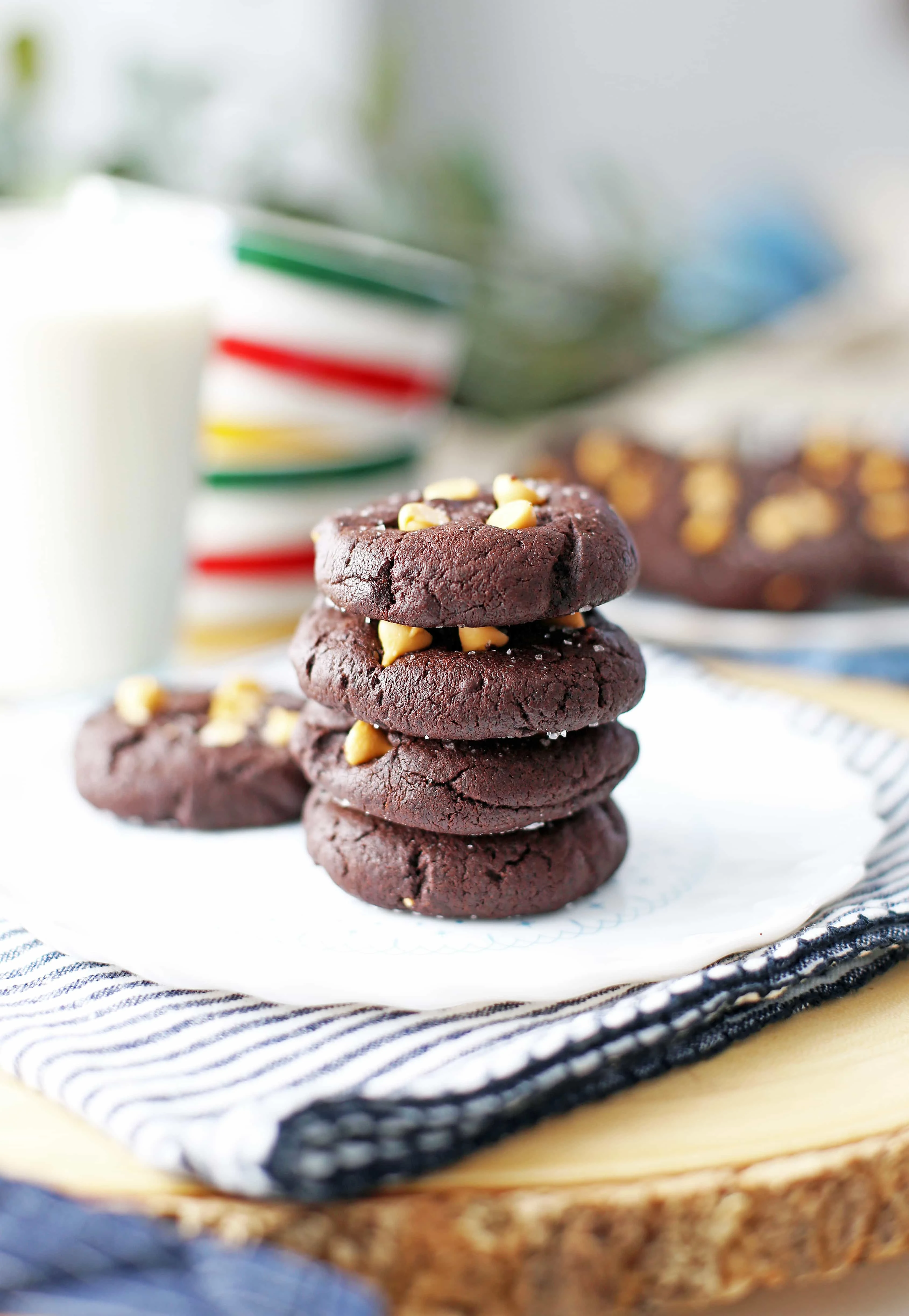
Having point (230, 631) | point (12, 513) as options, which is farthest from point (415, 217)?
point (12, 513)

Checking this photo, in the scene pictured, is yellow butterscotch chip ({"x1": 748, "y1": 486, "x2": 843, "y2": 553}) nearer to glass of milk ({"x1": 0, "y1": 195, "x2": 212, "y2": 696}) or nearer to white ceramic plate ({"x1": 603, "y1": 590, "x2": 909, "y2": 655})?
white ceramic plate ({"x1": 603, "y1": 590, "x2": 909, "y2": 655})

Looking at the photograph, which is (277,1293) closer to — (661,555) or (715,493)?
(661,555)

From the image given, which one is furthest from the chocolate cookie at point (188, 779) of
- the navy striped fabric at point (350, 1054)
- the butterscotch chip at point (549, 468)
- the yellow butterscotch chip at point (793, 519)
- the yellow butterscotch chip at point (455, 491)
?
the butterscotch chip at point (549, 468)

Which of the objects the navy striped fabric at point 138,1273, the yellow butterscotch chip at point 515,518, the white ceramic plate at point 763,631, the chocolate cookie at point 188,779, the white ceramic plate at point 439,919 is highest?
the white ceramic plate at point 763,631

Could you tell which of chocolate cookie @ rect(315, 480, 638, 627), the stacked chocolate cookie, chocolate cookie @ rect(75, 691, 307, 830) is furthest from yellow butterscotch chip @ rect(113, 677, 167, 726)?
chocolate cookie @ rect(315, 480, 638, 627)

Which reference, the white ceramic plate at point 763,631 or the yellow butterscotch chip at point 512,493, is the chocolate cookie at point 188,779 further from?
the white ceramic plate at point 763,631
